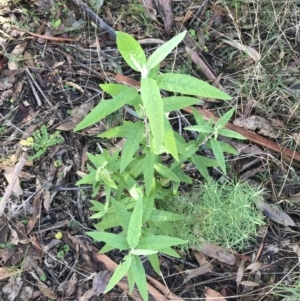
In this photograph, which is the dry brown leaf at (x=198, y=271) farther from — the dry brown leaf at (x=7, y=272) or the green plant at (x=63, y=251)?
the dry brown leaf at (x=7, y=272)

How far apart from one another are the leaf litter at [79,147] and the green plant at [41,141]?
0.04 meters

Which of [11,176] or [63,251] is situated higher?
[11,176]

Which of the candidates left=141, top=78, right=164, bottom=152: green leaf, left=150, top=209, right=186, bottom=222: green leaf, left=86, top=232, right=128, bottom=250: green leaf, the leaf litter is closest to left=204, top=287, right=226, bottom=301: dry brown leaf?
the leaf litter

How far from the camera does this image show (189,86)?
4.98 feet

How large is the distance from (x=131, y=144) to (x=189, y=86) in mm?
403

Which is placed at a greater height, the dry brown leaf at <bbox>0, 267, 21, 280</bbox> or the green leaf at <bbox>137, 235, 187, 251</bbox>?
the green leaf at <bbox>137, 235, 187, 251</bbox>

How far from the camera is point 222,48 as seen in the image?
3.11m

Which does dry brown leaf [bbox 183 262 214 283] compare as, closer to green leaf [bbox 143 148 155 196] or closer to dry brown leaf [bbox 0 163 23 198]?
green leaf [bbox 143 148 155 196]

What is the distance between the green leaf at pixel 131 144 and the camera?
1.81 meters

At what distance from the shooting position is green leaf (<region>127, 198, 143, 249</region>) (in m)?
1.75

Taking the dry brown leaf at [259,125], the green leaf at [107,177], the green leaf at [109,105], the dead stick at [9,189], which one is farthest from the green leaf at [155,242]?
the dry brown leaf at [259,125]

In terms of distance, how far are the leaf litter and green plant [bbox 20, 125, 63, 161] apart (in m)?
0.04

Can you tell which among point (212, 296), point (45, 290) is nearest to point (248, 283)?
point (212, 296)

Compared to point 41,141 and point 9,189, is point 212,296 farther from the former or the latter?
point 41,141
